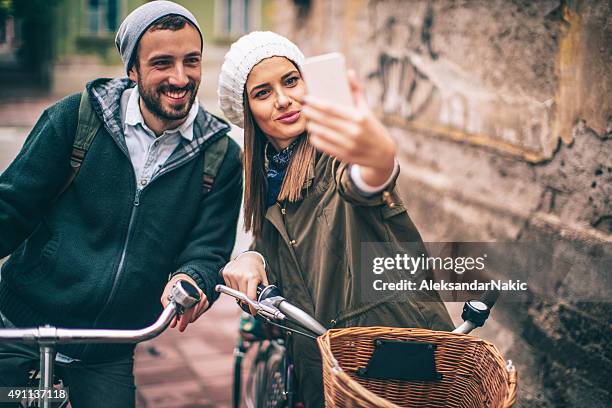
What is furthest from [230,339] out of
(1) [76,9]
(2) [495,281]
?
(1) [76,9]

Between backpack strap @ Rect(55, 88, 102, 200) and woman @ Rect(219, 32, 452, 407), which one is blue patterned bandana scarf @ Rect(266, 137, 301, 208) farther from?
backpack strap @ Rect(55, 88, 102, 200)

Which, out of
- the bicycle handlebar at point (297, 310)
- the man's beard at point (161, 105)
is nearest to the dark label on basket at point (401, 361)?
the bicycle handlebar at point (297, 310)

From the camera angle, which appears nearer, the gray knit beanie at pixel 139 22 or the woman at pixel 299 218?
the woman at pixel 299 218

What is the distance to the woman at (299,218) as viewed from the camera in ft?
6.64

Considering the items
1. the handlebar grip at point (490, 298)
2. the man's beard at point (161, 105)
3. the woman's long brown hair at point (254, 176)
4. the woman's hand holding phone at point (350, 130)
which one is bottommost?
the handlebar grip at point (490, 298)

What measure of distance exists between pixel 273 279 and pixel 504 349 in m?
2.01

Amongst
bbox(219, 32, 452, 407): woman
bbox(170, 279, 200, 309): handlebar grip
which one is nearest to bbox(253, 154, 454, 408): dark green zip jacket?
bbox(219, 32, 452, 407): woman

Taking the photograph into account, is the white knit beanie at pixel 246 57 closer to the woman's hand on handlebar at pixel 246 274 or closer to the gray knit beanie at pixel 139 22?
the gray knit beanie at pixel 139 22

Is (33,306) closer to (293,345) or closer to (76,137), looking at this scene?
(76,137)

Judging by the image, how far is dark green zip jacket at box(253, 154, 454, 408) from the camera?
1.98 m

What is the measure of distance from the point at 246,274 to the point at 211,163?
50 cm

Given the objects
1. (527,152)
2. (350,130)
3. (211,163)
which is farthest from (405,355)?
(527,152)

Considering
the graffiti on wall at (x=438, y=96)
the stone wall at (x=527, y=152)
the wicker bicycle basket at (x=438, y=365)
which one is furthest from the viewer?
the graffiti on wall at (x=438, y=96)

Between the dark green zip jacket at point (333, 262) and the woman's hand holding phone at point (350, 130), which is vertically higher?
the woman's hand holding phone at point (350, 130)
